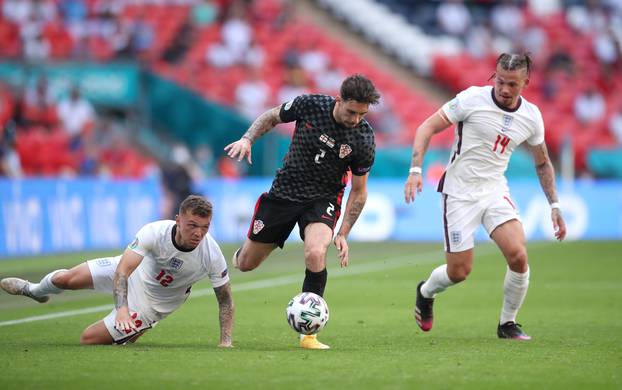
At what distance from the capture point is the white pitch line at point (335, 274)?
12.3 metres

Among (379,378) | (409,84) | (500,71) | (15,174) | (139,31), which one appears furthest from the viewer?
(409,84)

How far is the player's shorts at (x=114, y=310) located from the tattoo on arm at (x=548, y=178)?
374 cm

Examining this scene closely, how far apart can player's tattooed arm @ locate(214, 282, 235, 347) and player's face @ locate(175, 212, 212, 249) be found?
1.53ft

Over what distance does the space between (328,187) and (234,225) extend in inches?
657

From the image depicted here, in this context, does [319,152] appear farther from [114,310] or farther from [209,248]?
[114,310]

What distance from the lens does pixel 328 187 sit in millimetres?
9914

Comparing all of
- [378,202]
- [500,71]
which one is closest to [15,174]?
[378,202]

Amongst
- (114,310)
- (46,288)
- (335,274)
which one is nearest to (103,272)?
(114,310)

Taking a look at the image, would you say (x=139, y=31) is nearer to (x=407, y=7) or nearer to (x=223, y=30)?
(x=223, y=30)

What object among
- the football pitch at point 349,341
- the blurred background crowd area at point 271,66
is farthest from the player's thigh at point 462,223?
the blurred background crowd area at point 271,66

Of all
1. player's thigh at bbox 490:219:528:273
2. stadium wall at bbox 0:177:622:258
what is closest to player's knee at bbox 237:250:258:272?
player's thigh at bbox 490:219:528:273

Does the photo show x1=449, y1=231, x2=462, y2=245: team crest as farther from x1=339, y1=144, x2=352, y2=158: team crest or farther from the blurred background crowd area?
the blurred background crowd area

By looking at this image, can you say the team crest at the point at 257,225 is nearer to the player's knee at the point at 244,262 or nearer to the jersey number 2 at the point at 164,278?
the player's knee at the point at 244,262

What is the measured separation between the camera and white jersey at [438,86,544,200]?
10.1 meters
